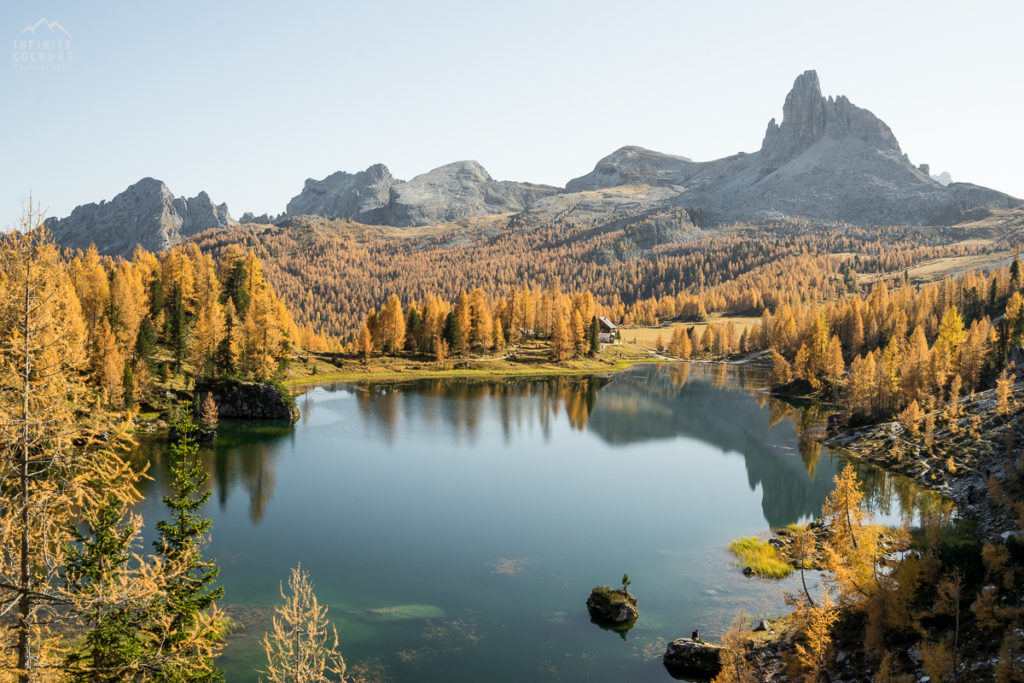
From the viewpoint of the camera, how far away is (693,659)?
1163 inches

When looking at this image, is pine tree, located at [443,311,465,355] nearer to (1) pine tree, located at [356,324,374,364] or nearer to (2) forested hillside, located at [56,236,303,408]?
(1) pine tree, located at [356,324,374,364]

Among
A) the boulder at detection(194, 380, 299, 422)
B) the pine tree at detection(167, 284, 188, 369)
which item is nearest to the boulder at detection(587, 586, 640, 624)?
the boulder at detection(194, 380, 299, 422)

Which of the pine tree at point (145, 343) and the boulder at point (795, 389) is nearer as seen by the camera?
the pine tree at point (145, 343)

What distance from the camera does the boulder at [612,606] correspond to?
34250 millimetres

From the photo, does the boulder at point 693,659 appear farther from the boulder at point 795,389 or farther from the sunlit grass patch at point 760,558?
the boulder at point 795,389

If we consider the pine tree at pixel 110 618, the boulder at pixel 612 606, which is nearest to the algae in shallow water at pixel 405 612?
the boulder at pixel 612 606

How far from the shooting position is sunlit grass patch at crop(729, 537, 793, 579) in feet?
137

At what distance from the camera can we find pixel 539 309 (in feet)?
→ 594

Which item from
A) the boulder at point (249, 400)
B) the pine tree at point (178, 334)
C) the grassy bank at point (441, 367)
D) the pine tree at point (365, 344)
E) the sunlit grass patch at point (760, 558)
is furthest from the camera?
the pine tree at point (365, 344)

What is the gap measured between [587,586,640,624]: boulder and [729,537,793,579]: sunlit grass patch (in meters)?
11.8

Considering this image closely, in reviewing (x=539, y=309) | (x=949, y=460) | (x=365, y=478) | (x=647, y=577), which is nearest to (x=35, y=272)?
(x=647, y=577)

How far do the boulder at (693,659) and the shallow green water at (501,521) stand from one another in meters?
0.88

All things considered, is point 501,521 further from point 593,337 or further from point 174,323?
point 593,337

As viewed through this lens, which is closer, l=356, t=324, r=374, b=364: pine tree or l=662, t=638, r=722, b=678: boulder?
l=662, t=638, r=722, b=678: boulder
